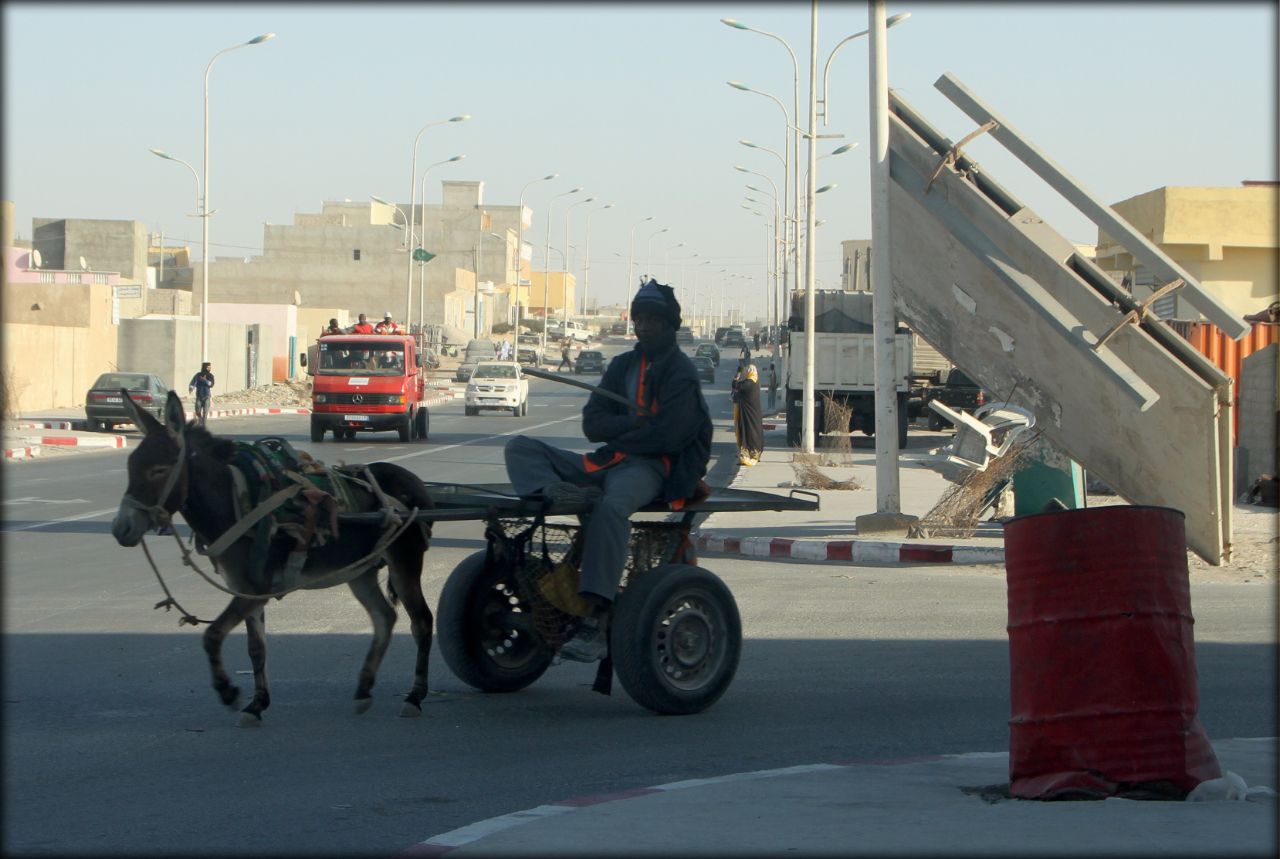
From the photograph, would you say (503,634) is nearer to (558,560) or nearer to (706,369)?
(558,560)

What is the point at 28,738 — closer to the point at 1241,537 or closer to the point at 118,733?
the point at 118,733

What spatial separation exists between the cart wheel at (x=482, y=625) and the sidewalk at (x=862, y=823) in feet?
7.34

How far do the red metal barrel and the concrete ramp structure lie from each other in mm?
7896

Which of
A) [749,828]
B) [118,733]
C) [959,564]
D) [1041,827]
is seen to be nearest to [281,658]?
[118,733]

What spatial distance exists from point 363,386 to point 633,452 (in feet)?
86.7

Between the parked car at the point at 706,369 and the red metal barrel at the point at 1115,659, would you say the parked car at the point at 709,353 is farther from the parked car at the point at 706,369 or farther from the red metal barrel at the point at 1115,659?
the red metal barrel at the point at 1115,659

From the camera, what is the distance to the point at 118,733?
7188 mm

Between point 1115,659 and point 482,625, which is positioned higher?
point 1115,659

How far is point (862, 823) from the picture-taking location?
523 cm

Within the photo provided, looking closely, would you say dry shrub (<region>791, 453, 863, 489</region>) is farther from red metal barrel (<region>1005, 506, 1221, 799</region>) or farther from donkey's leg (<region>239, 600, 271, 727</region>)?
red metal barrel (<region>1005, 506, 1221, 799</region>)

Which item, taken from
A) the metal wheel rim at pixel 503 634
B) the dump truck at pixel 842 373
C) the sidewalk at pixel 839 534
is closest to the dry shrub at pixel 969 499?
the sidewalk at pixel 839 534

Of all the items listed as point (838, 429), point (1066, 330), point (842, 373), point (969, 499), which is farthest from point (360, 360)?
point (1066, 330)

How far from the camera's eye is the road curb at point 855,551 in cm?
1484

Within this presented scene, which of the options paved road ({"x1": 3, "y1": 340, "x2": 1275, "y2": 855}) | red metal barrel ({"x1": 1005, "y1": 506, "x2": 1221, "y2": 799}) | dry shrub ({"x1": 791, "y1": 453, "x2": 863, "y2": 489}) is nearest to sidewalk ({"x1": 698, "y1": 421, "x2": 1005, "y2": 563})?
dry shrub ({"x1": 791, "y1": 453, "x2": 863, "y2": 489})
